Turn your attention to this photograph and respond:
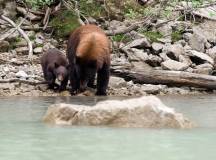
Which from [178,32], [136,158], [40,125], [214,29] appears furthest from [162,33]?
[136,158]

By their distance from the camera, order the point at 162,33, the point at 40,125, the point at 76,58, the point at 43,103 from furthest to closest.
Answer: the point at 162,33, the point at 76,58, the point at 43,103, the point at 40,125

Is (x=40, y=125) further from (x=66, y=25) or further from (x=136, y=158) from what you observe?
(x=66, y=25)

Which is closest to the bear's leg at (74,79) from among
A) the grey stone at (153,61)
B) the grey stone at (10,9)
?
the grey stone at (153,61)

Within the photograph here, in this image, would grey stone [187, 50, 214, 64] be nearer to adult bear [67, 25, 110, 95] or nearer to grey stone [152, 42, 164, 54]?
grey stone [152, 42, 164, 54]

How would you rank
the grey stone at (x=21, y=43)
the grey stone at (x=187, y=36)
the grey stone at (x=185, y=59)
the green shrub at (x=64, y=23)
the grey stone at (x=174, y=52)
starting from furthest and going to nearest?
the green shrub at (x=64, y=23)
the grey stone at (x=187, y=36)
the grey stone at (x=21, y=43)
the grey stone at (x=174, y=52)
the grey stone at (x=185, y=59)

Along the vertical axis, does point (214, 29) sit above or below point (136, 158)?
below

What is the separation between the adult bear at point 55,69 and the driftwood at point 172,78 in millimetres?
Answer: 1319

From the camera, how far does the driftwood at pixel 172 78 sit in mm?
13016

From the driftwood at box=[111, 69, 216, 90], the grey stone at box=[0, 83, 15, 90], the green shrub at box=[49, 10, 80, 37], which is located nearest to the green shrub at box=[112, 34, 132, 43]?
the green shrub at box=[49, 10, 80, 37]

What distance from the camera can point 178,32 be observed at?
16.9m

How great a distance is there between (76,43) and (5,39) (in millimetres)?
3181

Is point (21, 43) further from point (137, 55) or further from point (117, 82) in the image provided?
point (117, 82)

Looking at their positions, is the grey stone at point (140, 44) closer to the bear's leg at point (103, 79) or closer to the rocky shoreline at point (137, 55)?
the rocky shoreline at point (137, 55)

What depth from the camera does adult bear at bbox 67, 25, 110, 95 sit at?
39.7 feet
